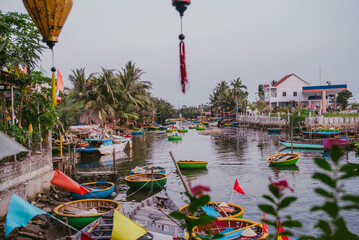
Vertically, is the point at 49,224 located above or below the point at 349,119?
below

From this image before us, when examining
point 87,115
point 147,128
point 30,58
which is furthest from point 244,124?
point 30,58

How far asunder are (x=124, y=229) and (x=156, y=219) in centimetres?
451

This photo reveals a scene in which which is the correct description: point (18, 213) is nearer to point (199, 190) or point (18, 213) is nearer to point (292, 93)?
point (199, 190)

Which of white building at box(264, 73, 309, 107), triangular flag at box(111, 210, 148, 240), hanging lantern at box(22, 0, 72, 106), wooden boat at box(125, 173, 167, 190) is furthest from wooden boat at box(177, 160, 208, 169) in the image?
white building at box(264, 73, 309, 107)

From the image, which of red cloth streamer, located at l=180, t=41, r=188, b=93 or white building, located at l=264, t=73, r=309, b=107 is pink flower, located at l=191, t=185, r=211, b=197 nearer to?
red cloth streamer, located at l=180, t=41, r=188, b=93

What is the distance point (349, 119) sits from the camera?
4081 cm

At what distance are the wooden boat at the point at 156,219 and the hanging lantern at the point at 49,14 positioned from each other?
5.99m

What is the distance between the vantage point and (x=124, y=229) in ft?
18.3

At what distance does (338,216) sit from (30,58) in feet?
47.1

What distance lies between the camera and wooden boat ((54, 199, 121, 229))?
34.8 feet

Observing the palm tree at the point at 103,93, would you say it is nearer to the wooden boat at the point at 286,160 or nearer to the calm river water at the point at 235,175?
the calm river water at the point at 235,175

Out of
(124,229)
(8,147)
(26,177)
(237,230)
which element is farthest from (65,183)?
(26,177)

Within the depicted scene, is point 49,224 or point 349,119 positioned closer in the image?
point 49,224

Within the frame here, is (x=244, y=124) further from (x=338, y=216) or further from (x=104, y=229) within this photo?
(x=338, y=216)
